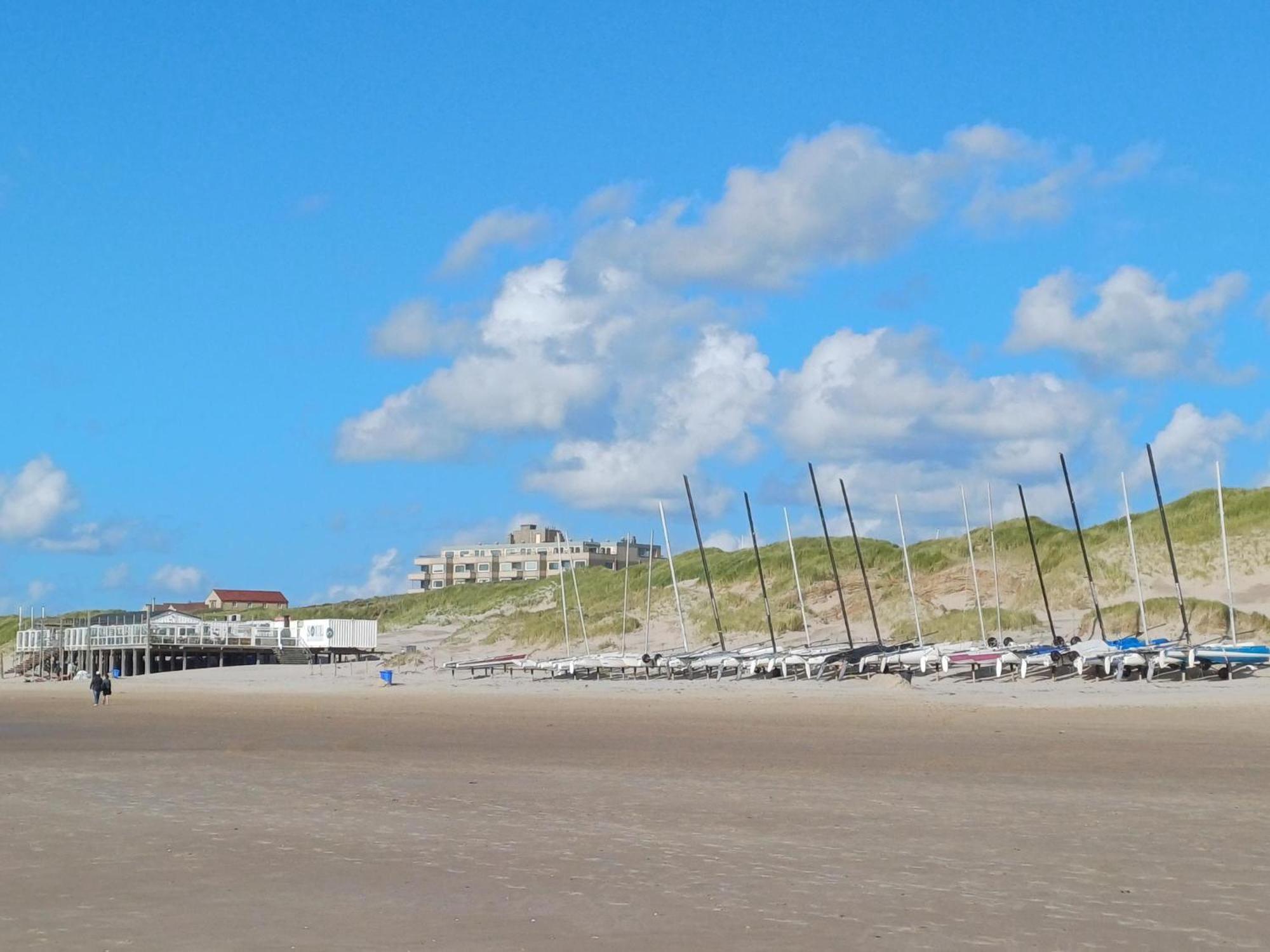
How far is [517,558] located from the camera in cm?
16450

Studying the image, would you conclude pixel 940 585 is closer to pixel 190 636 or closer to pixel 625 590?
pixel 625 590

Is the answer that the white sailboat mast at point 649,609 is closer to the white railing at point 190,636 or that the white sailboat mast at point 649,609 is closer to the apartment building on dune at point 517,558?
the white railing at point 190,636

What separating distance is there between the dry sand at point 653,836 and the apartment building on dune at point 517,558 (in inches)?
5310

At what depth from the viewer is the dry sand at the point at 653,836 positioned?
874 cm

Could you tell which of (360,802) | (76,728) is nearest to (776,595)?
(76,728)

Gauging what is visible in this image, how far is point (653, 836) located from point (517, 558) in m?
153

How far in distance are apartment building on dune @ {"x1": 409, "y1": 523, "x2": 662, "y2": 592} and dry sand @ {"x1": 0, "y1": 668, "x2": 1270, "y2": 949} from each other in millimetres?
134877

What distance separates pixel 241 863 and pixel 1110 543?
178ft

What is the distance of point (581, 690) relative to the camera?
40.6 m

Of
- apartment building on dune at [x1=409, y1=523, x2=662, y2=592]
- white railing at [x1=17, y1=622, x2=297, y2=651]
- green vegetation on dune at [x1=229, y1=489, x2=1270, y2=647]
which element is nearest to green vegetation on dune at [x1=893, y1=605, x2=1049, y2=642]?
green vegetation on dune at [x1=229, y1=489, x2=1270, y2=647]

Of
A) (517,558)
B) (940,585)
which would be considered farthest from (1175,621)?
(517,558)

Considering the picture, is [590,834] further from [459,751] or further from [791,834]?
[459,751]

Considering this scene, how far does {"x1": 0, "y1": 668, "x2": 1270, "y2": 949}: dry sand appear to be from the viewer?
874cm

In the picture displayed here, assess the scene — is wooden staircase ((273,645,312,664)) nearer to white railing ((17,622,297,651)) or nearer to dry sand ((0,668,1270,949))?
white railing ((17,622,297,651))
